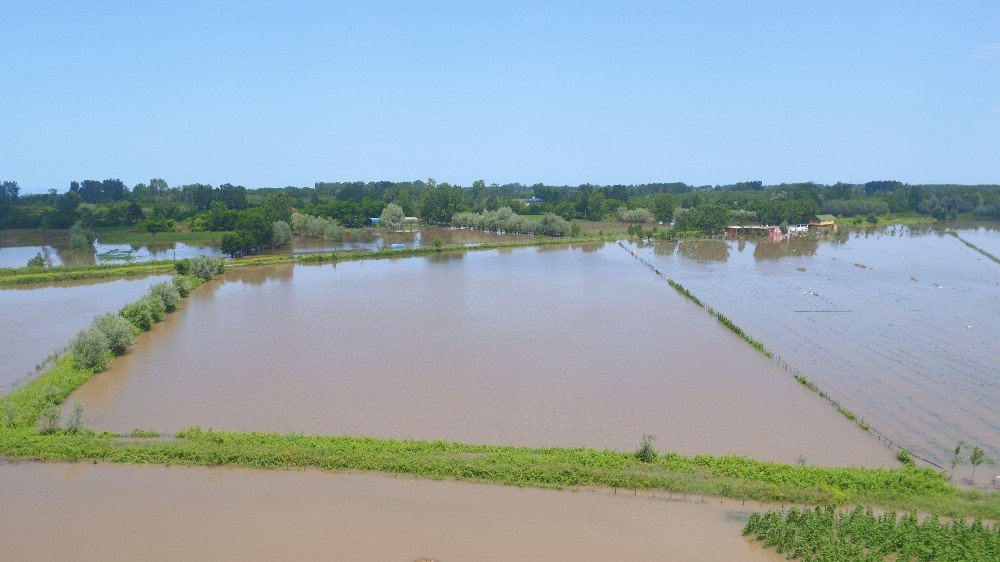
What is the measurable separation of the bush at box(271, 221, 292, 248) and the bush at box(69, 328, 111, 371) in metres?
28.3

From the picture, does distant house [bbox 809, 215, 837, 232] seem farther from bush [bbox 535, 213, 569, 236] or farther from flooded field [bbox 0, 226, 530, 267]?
flooded field [bbox 0, 226, 530, 267]

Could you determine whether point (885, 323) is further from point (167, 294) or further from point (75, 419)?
point (167, 294)

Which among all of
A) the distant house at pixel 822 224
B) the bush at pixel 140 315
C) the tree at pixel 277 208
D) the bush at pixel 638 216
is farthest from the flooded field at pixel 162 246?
the distant house at pixel 822 224

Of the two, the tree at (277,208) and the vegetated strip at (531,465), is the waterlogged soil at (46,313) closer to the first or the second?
the vegetated strip at (531,465)

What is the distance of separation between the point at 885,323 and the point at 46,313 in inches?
1292

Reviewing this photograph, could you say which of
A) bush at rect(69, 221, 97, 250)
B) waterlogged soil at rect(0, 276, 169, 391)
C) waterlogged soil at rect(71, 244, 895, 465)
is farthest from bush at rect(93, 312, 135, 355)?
bush at rect(69, 221, 97, 250)

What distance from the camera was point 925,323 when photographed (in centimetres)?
2322

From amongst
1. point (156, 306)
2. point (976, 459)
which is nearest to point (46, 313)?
point (156, 306)

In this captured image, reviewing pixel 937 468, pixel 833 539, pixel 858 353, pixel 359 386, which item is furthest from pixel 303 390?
pixel 858 353

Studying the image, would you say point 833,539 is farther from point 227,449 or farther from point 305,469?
point 227,449

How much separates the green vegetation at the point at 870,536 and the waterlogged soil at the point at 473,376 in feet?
8.29

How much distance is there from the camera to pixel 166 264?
36656 mm

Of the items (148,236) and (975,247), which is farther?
(148,236)

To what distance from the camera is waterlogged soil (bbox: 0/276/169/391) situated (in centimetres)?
1877
